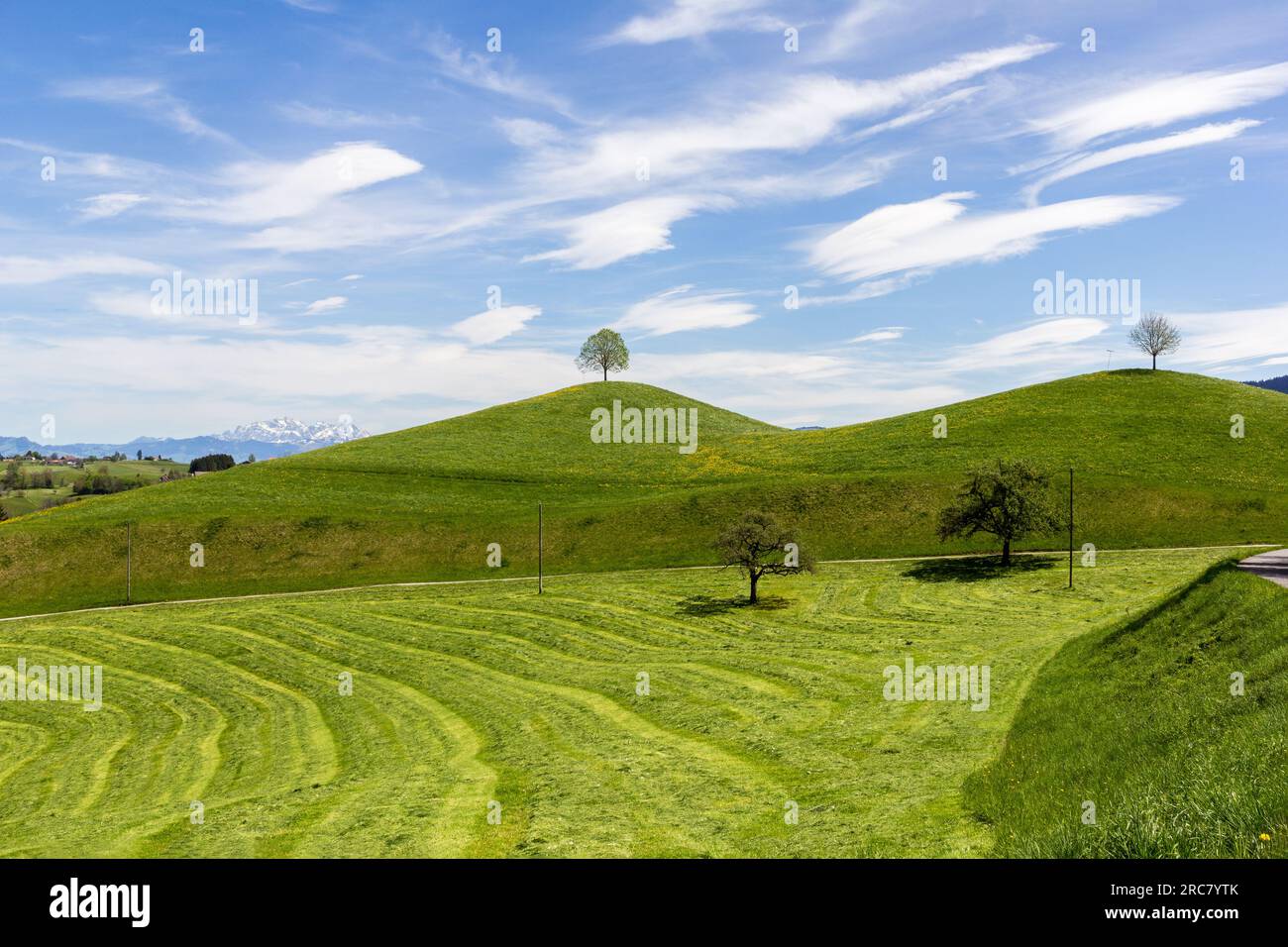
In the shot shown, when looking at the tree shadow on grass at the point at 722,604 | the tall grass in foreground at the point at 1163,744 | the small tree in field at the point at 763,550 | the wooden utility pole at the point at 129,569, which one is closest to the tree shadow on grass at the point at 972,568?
the small tree in field at the point at 763,550

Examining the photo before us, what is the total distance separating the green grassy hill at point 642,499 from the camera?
293 ft

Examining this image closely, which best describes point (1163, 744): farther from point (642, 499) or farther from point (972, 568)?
point (642, 499)

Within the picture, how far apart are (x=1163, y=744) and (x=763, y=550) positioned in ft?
163

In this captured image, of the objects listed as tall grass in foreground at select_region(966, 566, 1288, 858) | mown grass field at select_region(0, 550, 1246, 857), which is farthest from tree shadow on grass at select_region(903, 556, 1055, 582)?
tall grass in foreground at select_region(966, 566, 1288, 858)

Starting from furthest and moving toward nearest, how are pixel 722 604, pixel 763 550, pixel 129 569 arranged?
1. pixel 129 569
2. pixel 763 550
3. pixel 722 604

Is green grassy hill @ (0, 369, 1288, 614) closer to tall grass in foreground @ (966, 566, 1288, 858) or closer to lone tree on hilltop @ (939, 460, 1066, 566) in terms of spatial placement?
lone tree on hilltop @ (939, 460, 1066, 566)

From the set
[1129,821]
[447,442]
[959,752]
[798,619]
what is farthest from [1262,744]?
[447,442]

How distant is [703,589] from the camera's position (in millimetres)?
74438

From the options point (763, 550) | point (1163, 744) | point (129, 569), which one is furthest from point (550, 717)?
point (129, 569)

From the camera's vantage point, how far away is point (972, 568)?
259ft

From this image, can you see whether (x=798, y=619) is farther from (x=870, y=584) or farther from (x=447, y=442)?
(x=447, y=442)

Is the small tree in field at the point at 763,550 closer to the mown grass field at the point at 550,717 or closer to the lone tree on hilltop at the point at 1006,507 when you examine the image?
the mown grass field at the point at 550,717

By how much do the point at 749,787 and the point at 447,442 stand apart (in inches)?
5378

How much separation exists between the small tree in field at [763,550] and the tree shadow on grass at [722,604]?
98.0 inches
